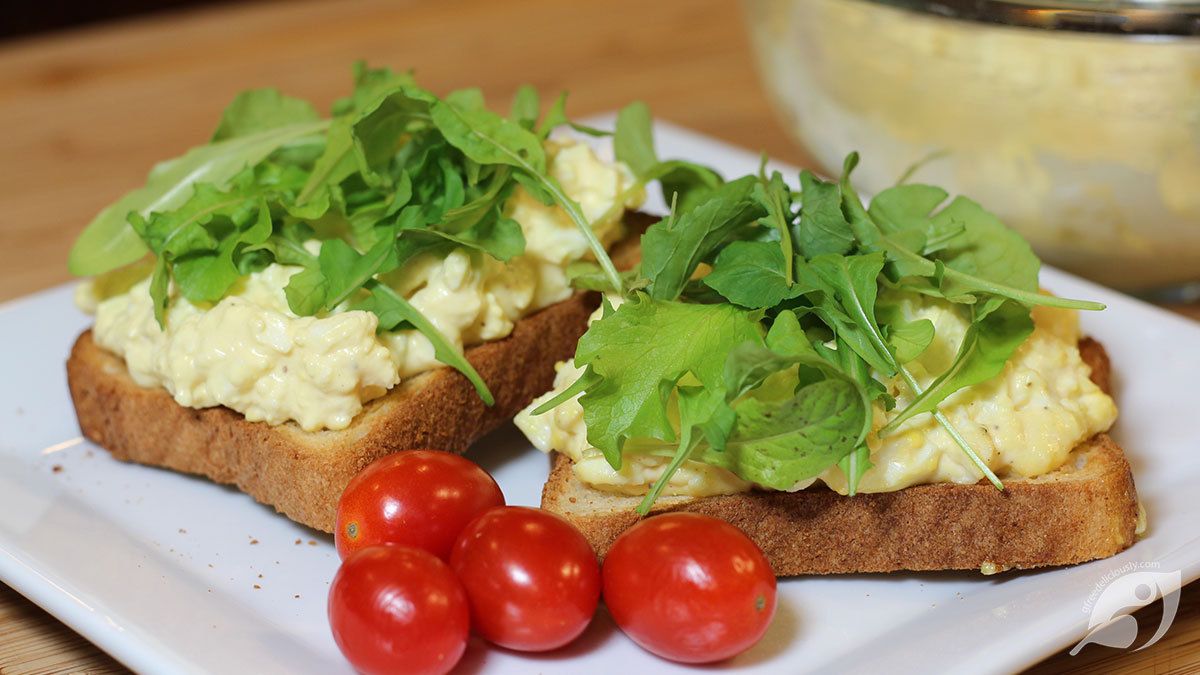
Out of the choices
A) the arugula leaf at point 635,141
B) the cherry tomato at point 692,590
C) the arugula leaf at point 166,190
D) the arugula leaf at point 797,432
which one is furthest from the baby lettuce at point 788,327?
the arugula leaf at point 166,190

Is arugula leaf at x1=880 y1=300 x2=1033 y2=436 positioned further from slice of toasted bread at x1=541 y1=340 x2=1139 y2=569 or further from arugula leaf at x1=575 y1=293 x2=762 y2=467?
arugula leaf at x1=575 y1=293 x2=762 y2=467

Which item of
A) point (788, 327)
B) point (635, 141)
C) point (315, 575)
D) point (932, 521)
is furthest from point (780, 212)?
point (315, 575)

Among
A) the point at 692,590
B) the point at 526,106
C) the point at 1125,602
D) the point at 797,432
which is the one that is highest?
the point at 526,106

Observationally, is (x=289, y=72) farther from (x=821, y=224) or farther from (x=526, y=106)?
(x=821, y=224)

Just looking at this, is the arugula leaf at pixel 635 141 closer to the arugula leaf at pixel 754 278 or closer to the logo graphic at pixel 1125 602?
the arugula leaf at pixel 754 278

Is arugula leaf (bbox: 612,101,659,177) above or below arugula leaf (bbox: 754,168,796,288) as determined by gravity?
below

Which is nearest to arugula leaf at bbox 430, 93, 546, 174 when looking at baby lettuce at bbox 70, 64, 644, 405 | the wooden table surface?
baby lettuce at bbox 70, 64, 644, 405
